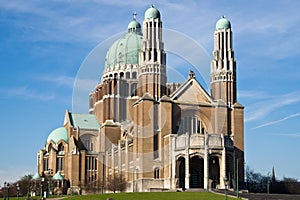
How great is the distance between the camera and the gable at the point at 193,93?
95250mm

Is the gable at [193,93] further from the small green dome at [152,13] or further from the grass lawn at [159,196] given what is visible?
the grass lawn at [159,196]

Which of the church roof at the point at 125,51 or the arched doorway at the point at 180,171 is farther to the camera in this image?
the church roof at the point at 125,51

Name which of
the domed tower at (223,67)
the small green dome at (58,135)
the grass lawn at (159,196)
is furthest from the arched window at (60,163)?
the grass lawn at (159,196)

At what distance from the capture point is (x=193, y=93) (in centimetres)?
9644

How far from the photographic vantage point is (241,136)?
9575 cm

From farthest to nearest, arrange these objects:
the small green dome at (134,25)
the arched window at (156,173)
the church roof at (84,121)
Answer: the small green dome at (134,25) < the church roof at (84,121) < the arched window at (156,173)

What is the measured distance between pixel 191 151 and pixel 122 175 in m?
16.2

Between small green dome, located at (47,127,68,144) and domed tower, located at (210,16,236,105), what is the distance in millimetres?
34121

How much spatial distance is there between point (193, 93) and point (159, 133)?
33.0ft

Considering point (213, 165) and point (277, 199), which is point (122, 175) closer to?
point (213, 165)

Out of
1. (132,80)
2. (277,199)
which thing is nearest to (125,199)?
(277,199)

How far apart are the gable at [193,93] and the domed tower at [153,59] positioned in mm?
3350

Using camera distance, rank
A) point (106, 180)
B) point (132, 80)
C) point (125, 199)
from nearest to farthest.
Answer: point (125, 199) < point (106, 180) < point (132, 80)

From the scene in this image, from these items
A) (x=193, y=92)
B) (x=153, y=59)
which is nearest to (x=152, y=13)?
(x=153, y=59)
